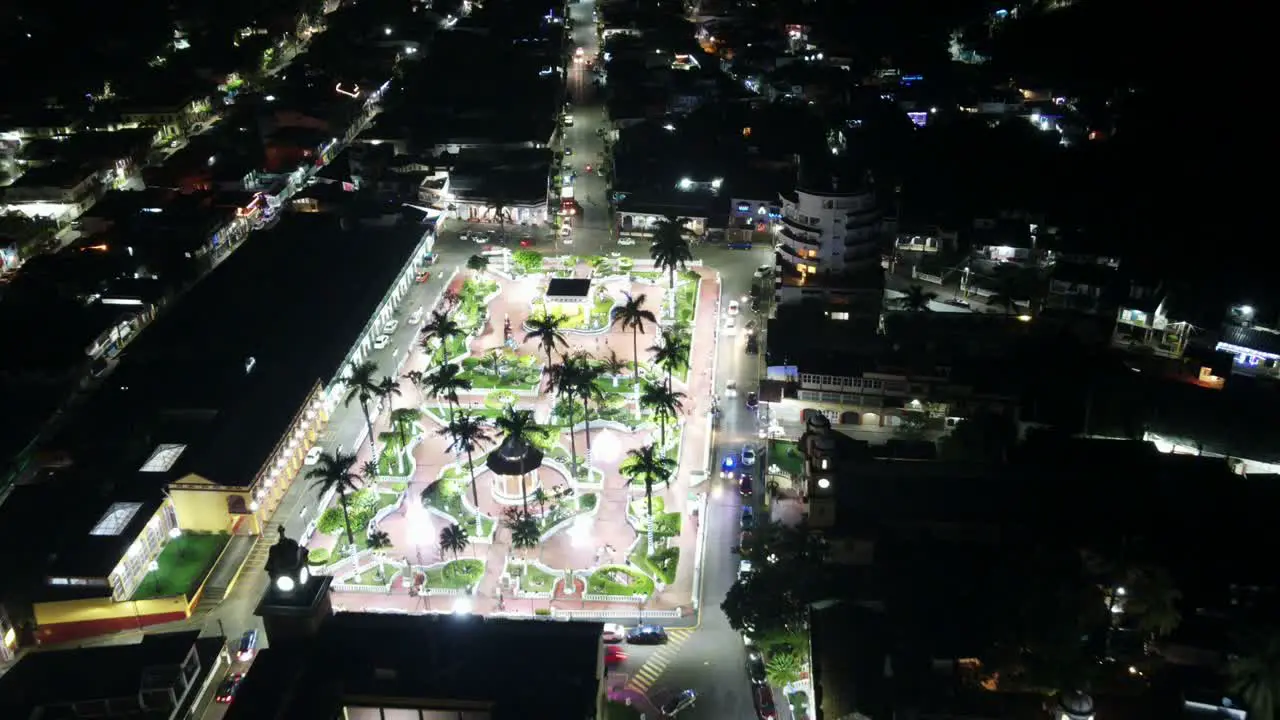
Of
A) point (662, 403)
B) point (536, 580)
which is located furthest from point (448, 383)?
point (536, 580)

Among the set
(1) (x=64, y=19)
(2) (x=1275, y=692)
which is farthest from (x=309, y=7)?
(2) (x=1275, y=692)

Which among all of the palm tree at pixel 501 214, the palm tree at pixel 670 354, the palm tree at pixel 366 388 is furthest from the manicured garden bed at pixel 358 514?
the palm tree at pixel 501 214

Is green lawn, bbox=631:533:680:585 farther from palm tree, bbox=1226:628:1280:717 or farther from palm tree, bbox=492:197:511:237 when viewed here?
palm tree, bbox=492:197:511:237

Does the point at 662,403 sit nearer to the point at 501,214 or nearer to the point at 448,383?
the point at 448,383

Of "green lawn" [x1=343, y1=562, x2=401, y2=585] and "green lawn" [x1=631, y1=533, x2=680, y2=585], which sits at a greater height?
"green lawn" [x1=631, y1=533, x2=680, y2=585]

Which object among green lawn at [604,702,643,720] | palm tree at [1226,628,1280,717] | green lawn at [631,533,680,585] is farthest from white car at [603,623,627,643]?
palm tree at [1226,628,1280,717]

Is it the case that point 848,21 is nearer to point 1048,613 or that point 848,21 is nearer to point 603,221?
point 603,221
